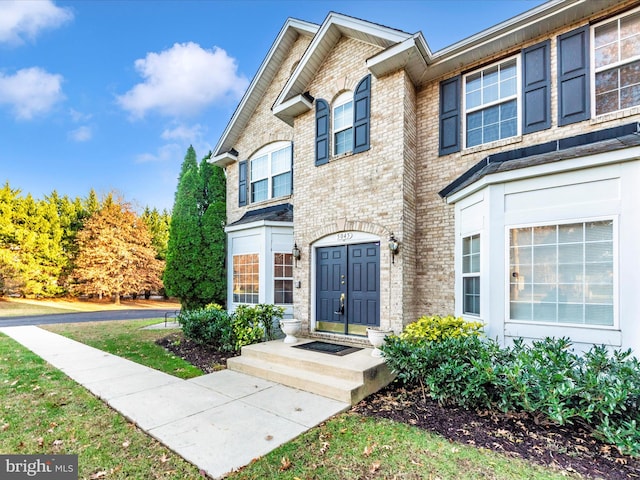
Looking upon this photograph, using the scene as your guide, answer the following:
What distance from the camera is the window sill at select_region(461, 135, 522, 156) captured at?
20.7 feet

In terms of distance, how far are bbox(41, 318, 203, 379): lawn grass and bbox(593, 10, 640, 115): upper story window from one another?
9050mm

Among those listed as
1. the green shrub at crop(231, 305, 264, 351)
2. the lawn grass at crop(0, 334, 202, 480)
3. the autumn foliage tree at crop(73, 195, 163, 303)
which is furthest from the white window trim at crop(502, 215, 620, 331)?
the autumn foliage tree at crop(73, 195, 163, 303)

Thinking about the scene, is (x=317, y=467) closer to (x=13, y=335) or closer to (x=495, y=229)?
(x=495, y=229)

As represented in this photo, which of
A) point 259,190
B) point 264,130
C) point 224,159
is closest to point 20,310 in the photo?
point 224,159

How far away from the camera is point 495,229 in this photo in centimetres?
543

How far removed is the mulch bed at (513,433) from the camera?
315cm

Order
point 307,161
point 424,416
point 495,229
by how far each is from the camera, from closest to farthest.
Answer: point 424,416 < point 495,229 < point 307,161

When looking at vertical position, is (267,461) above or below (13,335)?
above

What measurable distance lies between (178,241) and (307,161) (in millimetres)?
6447

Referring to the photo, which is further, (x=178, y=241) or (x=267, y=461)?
(x=178, y=241)

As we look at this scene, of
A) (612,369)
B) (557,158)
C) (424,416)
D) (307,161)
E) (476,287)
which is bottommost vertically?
(424,416)

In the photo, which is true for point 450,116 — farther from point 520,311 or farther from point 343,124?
point 520,311

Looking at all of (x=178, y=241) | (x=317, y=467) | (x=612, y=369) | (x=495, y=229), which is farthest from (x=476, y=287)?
(x=178, y=241)

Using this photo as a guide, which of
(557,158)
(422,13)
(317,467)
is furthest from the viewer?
(422,13)
